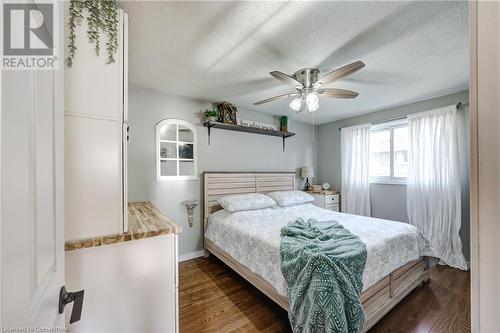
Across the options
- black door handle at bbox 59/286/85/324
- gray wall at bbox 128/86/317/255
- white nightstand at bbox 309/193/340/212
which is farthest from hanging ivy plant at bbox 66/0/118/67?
A: white nightstand at bbox 309/193/340/212

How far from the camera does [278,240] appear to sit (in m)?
1.85

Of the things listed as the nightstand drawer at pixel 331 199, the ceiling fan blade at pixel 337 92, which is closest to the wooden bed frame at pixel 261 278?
the nightstand drawer at pixel 331 199

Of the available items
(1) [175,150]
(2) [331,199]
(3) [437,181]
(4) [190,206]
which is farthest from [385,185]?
(1) [175,150]

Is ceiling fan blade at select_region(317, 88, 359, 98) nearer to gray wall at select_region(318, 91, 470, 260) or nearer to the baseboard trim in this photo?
gray wall at select_region(318, 91, 470, 260)

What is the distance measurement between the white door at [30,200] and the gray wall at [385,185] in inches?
156

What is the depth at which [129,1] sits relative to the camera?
134cm

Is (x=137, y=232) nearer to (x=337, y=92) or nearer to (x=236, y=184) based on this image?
(x=337, y=92)

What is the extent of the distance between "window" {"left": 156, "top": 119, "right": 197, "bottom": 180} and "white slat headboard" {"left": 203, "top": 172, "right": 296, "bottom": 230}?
0.96 ft

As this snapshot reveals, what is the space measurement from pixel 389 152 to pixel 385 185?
0.57 metres

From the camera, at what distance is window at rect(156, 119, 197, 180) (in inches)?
110

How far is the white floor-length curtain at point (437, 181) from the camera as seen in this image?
2.73 meters

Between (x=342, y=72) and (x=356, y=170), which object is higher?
(x=342, y=72)

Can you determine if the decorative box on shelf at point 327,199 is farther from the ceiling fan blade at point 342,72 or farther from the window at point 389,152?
the ceiling fan blade at point 342,72

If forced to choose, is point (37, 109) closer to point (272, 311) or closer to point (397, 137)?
point (272, 311)
